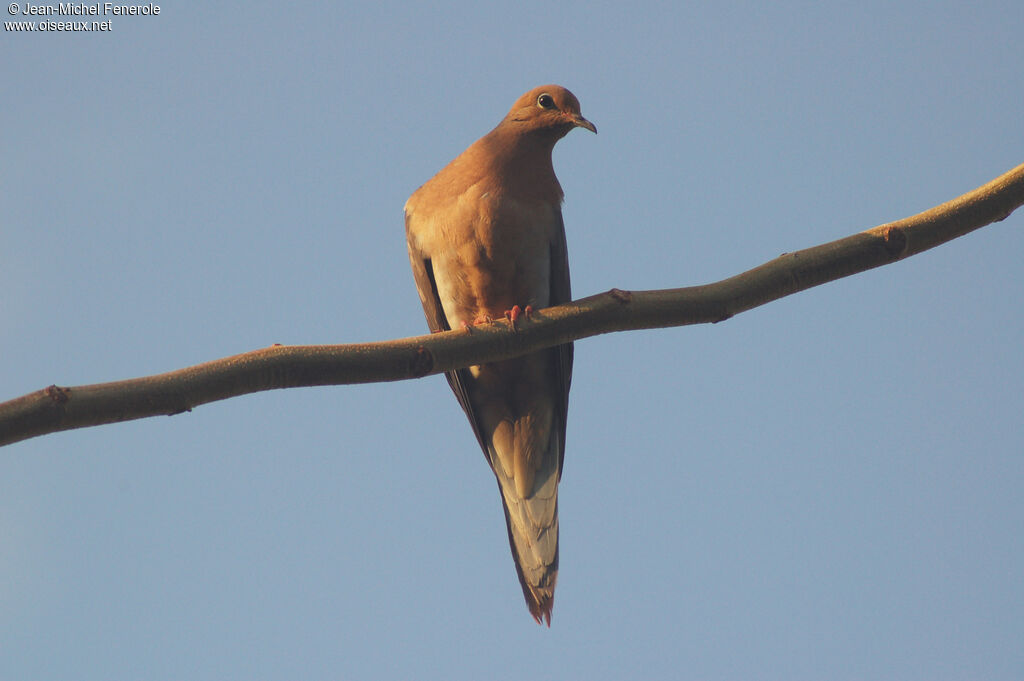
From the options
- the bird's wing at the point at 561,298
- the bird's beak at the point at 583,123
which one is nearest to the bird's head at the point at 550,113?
the bird's beak at the point at 583,123

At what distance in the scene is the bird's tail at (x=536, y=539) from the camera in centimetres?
504

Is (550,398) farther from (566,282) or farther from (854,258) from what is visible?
(854,258)

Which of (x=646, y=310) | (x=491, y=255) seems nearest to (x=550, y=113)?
(x=491, y=255)

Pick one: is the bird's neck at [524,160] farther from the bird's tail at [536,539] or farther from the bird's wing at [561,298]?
the bird's tail at [536,539]

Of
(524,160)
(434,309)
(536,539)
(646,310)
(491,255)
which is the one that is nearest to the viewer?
(646,310)

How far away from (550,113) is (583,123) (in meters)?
0.22

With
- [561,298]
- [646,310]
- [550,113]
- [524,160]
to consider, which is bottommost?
[646,310]

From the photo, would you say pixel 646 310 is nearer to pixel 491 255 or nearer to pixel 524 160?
pixel 491 255

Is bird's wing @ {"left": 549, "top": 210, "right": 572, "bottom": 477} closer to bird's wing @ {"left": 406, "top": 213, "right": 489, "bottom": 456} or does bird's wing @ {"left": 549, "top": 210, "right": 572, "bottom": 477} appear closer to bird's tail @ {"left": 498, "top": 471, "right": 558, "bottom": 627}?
bird's tail @ {"left": 498, "top": 471, "right": 558, "bottom": 627}

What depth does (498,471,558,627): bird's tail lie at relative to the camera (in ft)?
16.5

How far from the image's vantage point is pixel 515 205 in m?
5.21

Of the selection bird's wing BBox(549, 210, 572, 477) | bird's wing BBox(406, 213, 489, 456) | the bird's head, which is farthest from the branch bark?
the bird's head

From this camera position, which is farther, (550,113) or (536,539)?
(550,113)

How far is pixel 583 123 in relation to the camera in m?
5.62
